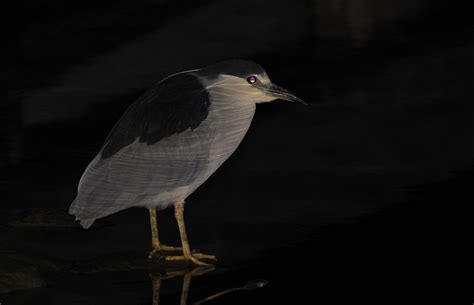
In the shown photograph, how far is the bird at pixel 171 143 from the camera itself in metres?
9.46

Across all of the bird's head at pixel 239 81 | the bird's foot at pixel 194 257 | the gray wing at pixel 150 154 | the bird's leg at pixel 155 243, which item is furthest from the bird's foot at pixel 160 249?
the bird's head at pixel 239 81

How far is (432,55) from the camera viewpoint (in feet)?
57.4

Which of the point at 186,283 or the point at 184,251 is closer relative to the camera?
the point at 186,283

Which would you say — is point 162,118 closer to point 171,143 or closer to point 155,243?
point 171,143

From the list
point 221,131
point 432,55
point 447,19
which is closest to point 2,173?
point 221,131

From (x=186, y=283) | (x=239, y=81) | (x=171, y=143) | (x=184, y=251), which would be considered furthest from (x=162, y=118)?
(x=186, y=283)

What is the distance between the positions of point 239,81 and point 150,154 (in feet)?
2.31

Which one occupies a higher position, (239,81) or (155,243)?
(239,81)

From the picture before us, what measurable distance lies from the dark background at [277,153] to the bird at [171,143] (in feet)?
1.44

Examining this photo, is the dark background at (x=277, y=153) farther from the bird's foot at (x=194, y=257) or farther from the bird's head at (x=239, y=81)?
the bird's head at (x=239, y=81)

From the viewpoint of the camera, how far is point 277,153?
505 inches

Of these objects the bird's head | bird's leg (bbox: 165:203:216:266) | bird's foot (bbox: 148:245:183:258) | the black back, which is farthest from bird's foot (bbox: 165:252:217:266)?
the bird's head

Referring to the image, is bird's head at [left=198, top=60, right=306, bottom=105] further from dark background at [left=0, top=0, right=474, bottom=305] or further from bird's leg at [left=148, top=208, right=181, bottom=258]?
dark background at [left=0, top=0, right=474, bottom=305]

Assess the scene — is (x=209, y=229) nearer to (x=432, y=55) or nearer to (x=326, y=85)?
(x=326, y=85)
